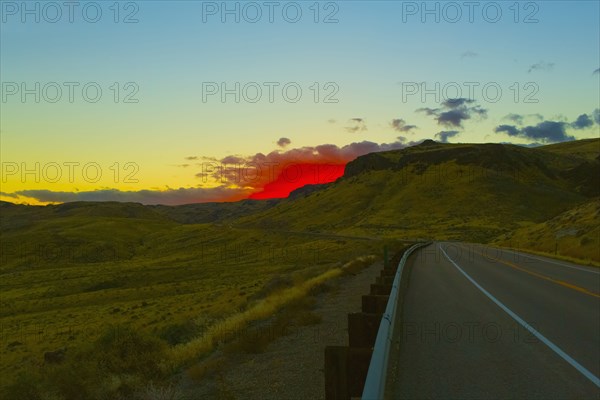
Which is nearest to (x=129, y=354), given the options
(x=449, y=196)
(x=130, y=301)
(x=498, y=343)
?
(x=498, y=343)

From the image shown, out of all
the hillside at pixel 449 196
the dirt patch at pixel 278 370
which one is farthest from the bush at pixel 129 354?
the hillside at pixel 449 196

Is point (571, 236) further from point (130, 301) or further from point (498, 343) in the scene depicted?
point (130, 301)

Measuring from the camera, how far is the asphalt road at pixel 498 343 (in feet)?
20.4

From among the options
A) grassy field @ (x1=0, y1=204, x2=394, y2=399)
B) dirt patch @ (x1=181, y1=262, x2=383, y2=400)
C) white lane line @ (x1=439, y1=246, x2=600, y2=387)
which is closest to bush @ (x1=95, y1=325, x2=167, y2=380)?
grassy field @ (x1=0, y1=204, x2=394, y2=399)

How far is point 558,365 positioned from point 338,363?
4.52 meters

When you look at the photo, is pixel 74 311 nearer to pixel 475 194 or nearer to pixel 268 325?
pixel 268 325

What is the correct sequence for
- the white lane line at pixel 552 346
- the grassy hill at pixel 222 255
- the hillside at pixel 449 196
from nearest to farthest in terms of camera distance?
the white lane line at pixel 552 346 → the grassy hill at pixel 222 255 → the hillside at pixel 449 196

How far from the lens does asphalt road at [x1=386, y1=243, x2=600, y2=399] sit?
6207 mm

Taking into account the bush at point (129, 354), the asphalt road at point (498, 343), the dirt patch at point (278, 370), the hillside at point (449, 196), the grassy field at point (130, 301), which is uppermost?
the hillside at point (449, 196)

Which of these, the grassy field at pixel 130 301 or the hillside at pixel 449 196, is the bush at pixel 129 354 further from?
the hillside at pixel 449 196

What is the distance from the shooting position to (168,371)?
9359 millimetres

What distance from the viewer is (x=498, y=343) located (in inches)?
337

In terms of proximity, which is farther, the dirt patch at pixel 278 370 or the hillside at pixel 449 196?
the hillside at pixel 449 196

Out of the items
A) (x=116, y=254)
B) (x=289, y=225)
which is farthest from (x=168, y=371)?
(x=289, y=225)
